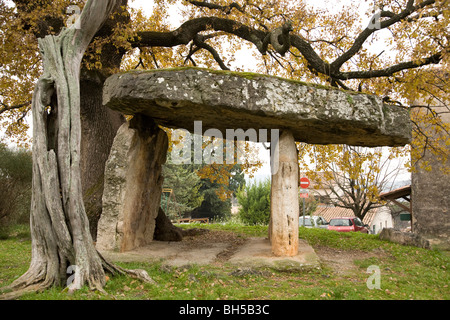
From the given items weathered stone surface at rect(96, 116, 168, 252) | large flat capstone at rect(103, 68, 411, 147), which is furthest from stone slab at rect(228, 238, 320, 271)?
large flat capstone at rect(103, 68, 411, 147)

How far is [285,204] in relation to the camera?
6.70 metres

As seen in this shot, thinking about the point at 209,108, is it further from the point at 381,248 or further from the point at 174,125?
the point at 381,248

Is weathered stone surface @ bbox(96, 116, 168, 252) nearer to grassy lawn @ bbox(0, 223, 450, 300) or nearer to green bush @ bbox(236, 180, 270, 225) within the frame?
grassy lawn @ bbox(0, 223, 450, 300)

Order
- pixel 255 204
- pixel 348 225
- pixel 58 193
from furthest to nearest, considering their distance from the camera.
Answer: pixel 255 204 → pixel 348 225 → pixel 58 193

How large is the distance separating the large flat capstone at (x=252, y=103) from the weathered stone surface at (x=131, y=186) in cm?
60

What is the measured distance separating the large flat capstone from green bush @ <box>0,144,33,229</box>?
7385 mm

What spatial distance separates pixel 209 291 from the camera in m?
4.68

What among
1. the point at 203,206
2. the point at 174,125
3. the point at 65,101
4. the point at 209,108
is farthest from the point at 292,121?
the point at 203,206

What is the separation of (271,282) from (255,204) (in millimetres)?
15308

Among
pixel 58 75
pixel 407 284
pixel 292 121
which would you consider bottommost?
pixel 407 284

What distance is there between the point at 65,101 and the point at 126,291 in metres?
2.71

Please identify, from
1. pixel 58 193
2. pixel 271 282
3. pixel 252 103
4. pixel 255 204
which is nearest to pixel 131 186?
pixel 58 193

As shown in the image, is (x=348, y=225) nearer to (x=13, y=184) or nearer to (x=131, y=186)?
(x=131, y=186)

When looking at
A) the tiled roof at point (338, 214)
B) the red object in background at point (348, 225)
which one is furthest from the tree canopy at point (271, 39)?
the tiled roof at point (338, 214)
